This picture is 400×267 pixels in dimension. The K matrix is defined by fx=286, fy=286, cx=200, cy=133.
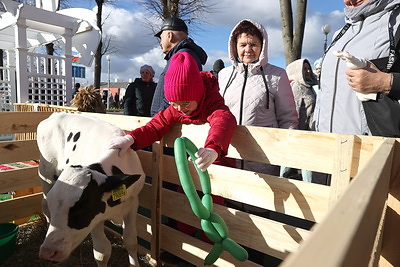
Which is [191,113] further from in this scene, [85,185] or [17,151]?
[17,151]

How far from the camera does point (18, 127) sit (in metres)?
3.71

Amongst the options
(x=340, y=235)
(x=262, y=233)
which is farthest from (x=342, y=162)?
(x=340, y=235)

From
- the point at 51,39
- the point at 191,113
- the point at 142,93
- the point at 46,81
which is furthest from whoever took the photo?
the point at 51,39

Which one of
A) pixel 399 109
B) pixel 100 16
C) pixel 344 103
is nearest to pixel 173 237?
pixel 344 103

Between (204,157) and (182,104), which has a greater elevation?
(182,104)

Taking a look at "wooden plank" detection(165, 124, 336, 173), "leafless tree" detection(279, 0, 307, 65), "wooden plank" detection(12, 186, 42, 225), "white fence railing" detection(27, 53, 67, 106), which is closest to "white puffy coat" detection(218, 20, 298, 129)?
"wooden plank" detection(165, 124, 336, 173)

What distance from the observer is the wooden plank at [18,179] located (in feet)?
11.5

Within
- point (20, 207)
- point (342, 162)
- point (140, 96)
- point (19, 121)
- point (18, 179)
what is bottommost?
point (20, 207)

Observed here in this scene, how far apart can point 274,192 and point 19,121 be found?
11.1ft

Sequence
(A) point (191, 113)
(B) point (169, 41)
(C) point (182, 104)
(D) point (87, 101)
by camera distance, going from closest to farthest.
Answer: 1. (C) point (182, 104)
2. (A) point (191, 113)
3. (B) point (169, 41)
4. (D) point (87, 101)

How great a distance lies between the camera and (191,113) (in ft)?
7.82

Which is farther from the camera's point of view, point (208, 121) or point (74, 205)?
point (208, 121)

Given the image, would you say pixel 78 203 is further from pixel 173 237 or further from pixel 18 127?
pixel 18 127

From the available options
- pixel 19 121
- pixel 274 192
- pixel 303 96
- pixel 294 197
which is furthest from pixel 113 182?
pixel 303 96
